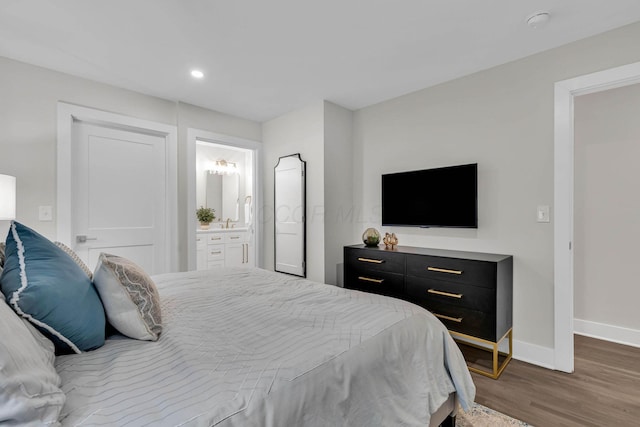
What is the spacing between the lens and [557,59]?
7.86 ft

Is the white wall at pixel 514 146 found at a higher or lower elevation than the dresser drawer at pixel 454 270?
higher

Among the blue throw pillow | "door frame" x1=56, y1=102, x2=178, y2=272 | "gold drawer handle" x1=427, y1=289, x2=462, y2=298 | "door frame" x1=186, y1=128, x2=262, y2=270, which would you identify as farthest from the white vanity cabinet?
the blue throw pillow

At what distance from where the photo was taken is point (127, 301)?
3.84 feet

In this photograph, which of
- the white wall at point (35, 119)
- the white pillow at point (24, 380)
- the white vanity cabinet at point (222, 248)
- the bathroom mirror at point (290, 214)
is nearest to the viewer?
the white pillow at point (24, 380)

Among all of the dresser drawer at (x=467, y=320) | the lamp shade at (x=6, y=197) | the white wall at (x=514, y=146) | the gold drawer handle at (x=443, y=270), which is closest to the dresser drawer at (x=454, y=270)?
the gold drawer handle at (x=443, y=270)

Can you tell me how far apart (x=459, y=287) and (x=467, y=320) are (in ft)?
0.83

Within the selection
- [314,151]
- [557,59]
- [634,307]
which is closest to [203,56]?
[314,151]

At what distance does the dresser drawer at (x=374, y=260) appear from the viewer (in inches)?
110

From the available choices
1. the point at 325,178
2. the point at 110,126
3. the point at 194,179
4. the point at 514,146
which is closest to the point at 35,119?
the point at 110,126

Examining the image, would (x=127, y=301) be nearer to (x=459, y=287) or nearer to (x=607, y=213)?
(x=459, y=287)

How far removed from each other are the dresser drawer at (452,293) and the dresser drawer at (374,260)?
166 millimetres

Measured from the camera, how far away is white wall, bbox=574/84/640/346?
2.85 meters

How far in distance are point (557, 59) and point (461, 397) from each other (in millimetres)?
2541

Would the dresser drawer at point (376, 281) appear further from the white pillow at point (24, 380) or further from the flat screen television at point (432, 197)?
the white pillow at point (24, 380)
